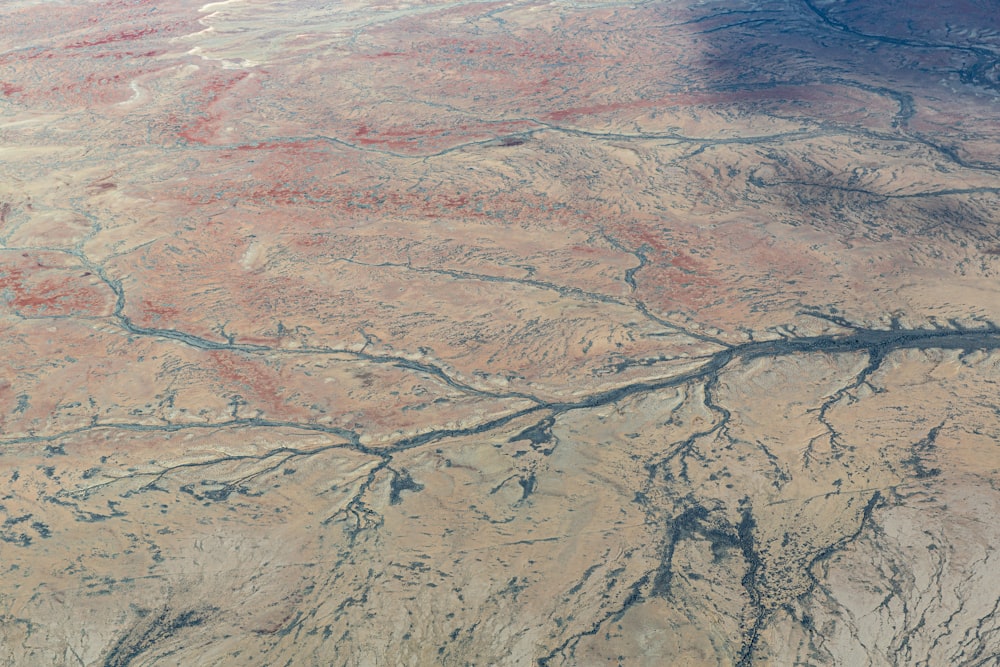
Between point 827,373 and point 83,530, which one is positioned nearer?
point 83,530

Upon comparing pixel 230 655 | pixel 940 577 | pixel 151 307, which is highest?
pixel 151 307

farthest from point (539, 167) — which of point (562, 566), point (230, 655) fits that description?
point (230, 655)

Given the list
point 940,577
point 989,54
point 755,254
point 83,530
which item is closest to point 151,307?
point 83,530

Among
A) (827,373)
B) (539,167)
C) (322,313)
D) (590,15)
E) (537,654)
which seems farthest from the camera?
(590,15)

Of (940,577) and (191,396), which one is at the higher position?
(191,396)

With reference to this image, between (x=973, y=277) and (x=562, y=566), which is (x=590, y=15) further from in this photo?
(x=562, y=566)

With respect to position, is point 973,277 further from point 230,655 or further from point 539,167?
point 230,655

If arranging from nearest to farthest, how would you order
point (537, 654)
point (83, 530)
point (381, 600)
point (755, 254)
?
point (537, 654), point (381, 600), point (83, 530), point (755, 254)
